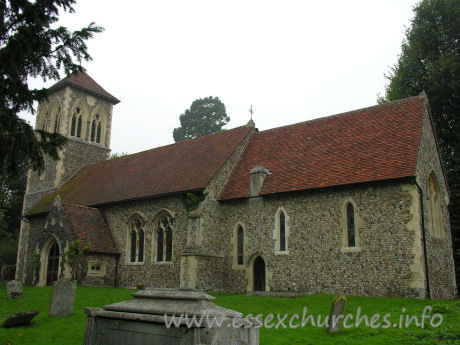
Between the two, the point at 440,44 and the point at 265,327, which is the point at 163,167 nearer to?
the point at 265,327

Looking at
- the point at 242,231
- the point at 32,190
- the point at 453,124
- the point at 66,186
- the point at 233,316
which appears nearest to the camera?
the point at 233,316

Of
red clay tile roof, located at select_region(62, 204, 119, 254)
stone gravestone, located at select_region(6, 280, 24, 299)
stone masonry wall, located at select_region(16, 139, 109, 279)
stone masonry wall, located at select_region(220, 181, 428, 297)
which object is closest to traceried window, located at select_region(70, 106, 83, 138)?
stone masonry wall, located at select_region(16, 139, 109, 279)

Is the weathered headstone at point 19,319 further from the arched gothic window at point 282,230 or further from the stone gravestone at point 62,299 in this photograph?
the arched gothic window at point 282,230

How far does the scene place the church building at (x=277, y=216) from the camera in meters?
15.8

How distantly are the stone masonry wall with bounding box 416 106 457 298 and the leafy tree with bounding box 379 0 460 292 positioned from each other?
4.10 metres

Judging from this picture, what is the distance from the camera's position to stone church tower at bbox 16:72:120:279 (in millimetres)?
30938

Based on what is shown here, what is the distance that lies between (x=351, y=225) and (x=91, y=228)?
1325 cm

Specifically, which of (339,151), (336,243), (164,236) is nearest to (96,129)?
(164,236)

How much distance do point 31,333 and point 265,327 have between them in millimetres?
5516

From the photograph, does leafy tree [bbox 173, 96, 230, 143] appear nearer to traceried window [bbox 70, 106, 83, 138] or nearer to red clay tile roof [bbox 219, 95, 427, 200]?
traceried window [bbox 70, 106, 83, 138]

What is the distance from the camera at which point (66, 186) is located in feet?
97.4

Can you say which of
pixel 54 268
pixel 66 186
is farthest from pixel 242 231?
pixel 66 186

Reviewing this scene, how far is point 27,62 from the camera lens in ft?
33.2

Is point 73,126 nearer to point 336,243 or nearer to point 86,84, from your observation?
point 86,84
